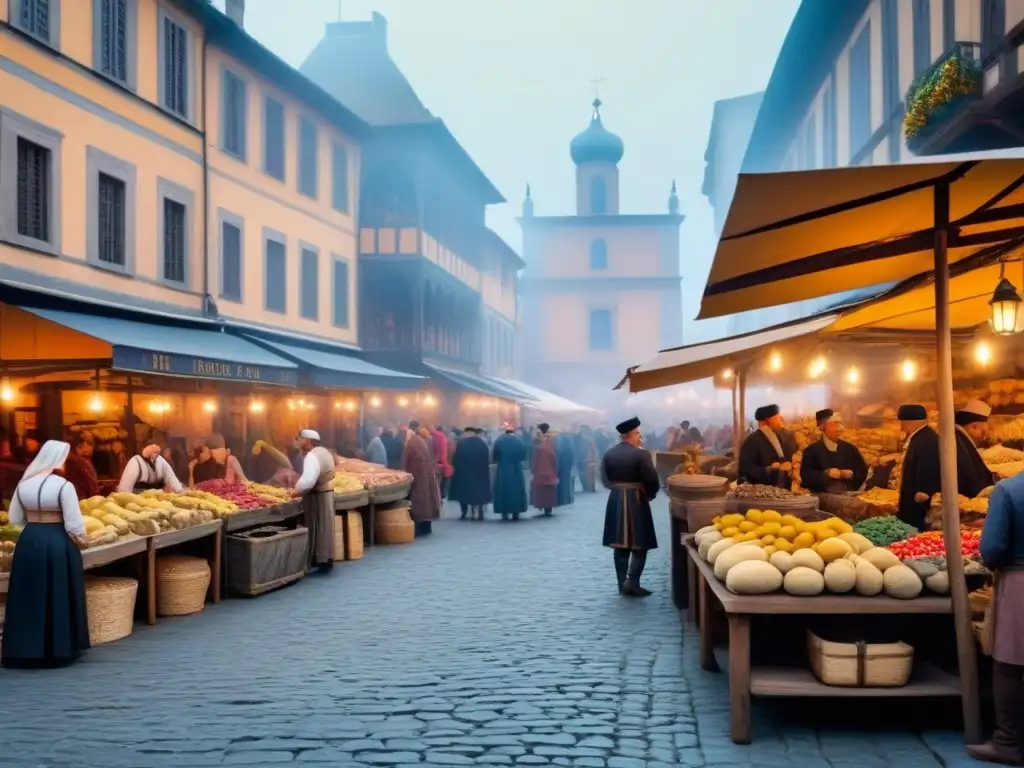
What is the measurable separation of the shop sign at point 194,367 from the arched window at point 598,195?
174ft

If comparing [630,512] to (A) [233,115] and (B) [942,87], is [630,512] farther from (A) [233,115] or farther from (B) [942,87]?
(A) [233,115]

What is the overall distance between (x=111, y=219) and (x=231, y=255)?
459 centimetres

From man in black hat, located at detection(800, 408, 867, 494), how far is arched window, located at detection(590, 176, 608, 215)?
58782 mm

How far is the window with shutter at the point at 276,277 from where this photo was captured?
2394cm

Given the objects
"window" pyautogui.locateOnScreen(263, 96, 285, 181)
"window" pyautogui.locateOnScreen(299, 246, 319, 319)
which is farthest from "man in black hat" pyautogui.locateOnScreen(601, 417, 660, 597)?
"window" pyautogui.locateOnScreen(299, 246, 319, 319)

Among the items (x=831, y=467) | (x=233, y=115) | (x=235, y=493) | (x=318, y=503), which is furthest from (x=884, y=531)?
(x=233, y=115)

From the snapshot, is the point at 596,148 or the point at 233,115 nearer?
the point at 233,115

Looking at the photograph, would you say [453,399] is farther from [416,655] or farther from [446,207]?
[416,655]

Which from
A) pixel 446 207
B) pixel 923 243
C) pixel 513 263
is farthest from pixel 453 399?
pixel 923 243

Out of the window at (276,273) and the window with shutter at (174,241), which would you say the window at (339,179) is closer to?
the window at (276,273)

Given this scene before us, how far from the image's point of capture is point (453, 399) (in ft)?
119

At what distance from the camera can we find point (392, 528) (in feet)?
55.9

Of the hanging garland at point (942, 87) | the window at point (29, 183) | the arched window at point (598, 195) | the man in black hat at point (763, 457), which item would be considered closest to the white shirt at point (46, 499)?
the window at point (29, 183)

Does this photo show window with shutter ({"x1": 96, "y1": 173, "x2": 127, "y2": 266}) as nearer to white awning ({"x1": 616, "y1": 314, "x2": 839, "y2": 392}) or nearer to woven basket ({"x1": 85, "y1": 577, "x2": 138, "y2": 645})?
woven basket ({"x1": 85, "y1": 577, "x2": 138, "y2": 645})
